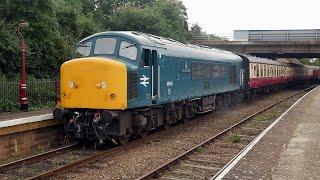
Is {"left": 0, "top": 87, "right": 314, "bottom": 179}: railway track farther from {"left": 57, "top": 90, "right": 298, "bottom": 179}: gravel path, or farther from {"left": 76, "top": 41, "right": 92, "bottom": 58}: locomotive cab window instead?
{"left": 76, "top": 41, "right": 92, "bottom": 58}: locomotive cab window

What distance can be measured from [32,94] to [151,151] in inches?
330

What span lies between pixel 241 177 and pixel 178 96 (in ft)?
22.9

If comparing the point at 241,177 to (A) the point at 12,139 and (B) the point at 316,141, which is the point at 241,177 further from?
(A) the point at 12,139

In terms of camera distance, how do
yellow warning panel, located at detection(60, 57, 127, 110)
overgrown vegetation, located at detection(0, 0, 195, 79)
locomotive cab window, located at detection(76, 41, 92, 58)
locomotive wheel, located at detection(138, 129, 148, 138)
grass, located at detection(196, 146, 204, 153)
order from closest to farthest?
yellow warning panel, located at detection(60, 57, 127, 110)
grass, located at detection(196, 146, 204, 153)
locomotive cab window, located at detection(76, 41, 92, 58)
locomotive wheel, located at detection(138, 129, 148, 138)
overgrown vegetation, located at detection(0, 0, 195, 79)

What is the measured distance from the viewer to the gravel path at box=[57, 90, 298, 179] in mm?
10117

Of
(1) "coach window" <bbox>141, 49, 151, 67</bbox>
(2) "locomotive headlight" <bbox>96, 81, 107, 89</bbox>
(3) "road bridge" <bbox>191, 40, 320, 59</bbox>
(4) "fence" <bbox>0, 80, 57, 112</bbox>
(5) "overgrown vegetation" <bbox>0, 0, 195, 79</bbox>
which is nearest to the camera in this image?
(2) "locomotive headlight" <bbox>96, 81, 107, 89</bbox>

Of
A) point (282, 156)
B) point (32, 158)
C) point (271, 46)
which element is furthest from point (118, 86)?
point (271, 46)

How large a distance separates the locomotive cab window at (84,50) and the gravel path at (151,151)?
292 centimetres

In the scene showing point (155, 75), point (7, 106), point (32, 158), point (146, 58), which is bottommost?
point (32, 158)

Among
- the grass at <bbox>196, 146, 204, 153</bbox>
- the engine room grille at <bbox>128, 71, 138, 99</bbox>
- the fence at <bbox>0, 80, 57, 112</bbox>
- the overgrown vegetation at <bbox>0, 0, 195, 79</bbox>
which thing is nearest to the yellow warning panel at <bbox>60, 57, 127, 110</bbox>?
the engine room grille at <bbox>128, 71, 138, 99</bbox>

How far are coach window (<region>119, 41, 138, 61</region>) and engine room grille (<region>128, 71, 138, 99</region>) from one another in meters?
0.54

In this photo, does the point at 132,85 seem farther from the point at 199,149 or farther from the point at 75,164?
the point at 75,164

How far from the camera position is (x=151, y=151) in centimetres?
1267

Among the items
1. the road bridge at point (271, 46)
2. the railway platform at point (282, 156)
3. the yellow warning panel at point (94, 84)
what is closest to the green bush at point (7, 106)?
the yellow warning panel at point (94, 84)
